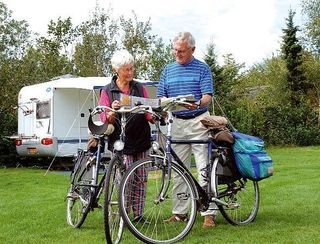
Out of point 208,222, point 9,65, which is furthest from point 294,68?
point 208,222

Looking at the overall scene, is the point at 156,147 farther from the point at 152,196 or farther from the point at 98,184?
the point at 98,184

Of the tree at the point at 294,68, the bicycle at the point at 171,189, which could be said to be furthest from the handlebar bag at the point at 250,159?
the tree at the point at 294,68

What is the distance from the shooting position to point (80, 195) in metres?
4.32

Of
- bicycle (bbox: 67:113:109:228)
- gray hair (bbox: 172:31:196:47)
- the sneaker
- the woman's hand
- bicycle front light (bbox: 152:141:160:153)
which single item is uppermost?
gray hair (bbox: 172:31:196:47)

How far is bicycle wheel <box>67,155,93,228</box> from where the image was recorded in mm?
4199

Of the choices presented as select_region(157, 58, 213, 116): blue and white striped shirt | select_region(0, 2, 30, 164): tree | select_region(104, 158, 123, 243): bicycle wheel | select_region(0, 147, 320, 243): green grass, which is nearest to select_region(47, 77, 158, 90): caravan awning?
select_region(0, 2, 30, 164): tree

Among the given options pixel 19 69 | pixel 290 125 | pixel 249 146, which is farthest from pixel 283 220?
pixel 290 125

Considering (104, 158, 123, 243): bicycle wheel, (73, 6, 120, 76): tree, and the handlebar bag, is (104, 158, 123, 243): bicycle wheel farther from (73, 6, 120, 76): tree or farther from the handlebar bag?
(73, 6, 120, 76): tree

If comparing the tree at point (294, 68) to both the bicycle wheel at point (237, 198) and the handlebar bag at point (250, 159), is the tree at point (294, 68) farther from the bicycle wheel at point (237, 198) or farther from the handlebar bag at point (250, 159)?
the handlebar bag at point (250, 159)

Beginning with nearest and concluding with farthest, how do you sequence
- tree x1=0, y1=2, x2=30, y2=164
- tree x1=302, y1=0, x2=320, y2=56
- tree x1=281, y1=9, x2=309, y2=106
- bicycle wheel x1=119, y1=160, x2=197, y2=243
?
1. bicycle wheel x1=119, y1=160, x2=197, y2=243
2. tree x1=0, y1=2, x2=30, y2=164
3. tree x1=281, y1=9, x2=309, y2=106
4. tree x1=302, y1=0, x2=320, y2=56

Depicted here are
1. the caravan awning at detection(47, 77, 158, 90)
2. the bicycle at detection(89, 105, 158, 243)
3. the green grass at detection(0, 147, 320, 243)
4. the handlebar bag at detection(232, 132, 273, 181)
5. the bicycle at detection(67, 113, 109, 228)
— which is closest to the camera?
the bicycle at detection(89, 105, 158, 243)

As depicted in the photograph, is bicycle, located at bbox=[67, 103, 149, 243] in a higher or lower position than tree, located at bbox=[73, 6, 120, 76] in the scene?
lower

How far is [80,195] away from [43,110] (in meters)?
8.30

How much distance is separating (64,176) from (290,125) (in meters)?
11.7
